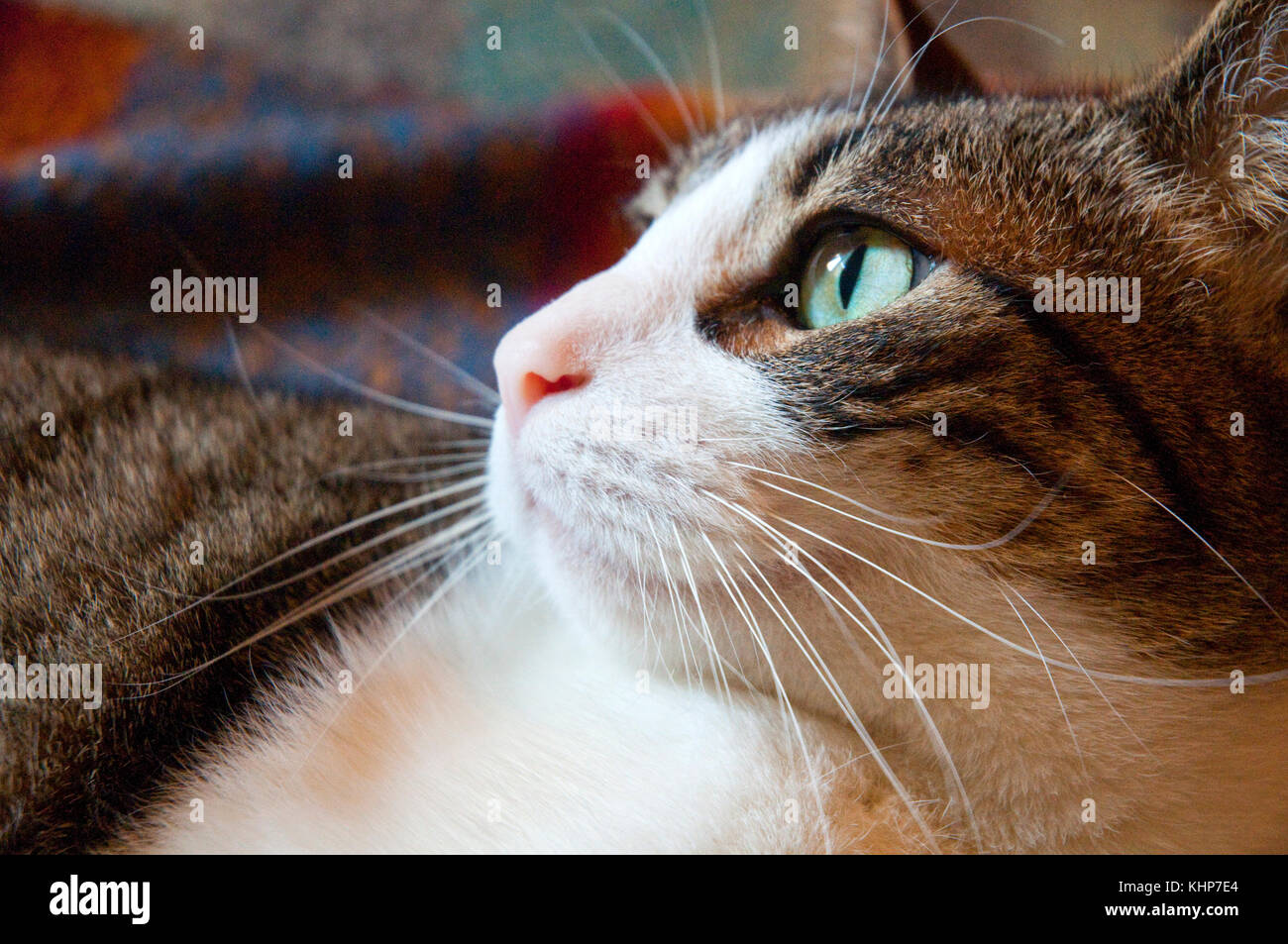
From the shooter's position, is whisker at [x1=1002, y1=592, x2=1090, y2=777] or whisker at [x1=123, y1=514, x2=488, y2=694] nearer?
whisker at [x1=1002, y1=592, x2=1090, y2=777]

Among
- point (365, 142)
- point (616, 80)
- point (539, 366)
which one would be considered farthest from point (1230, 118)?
point (365, 142)

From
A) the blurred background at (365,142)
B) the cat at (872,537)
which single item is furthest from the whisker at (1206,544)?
the blurred background at (365,142)

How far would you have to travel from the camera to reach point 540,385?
66 centimetres

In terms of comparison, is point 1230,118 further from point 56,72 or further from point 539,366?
point 56,72

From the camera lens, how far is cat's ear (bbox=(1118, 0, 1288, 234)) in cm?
64

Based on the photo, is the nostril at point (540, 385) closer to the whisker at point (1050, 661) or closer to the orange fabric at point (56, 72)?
the whisker at point (1050, 661)

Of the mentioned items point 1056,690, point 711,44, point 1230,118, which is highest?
point 711,44

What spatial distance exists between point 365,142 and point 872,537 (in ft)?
3.01

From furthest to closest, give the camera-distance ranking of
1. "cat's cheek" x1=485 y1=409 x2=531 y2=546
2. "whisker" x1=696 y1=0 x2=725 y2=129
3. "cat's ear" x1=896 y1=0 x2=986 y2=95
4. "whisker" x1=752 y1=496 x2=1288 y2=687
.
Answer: "whisker" x1=696 y1=0 x2=725 y2=129, "cat's ear" x1=896 y1=0 x2=986 y2=95, "cat's cheek" x1=485 y1=409 x2=531 y2=546, "whisker" x1=752 y1=496 x2=1288 y2=687

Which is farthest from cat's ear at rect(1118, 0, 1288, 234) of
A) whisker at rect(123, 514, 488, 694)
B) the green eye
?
whisker at rect(123, 514, 488, 694)

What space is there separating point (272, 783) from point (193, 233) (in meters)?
0.70

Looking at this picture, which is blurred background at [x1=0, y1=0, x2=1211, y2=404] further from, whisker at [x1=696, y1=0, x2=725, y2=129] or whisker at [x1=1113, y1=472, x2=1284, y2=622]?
whisker at [x1=1113, y1=472, x2=1284, y2=622]

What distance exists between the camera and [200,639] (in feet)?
2.56
